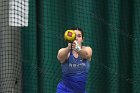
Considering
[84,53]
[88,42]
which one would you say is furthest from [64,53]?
[88,42]

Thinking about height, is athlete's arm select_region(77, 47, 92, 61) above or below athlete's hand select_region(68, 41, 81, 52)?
below

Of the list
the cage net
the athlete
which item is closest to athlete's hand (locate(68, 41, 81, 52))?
the athlete

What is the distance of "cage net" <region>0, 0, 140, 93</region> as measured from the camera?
5.60 m

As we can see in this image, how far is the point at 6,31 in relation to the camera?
17.0 ft

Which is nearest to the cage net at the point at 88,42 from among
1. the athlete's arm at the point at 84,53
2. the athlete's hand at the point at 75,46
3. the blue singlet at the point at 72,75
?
the blue singlet at the point at 72,75

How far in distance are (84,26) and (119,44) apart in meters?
0.50

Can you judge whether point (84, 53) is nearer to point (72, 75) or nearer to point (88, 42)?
point (72, 75)

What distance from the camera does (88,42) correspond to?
5.72 metres

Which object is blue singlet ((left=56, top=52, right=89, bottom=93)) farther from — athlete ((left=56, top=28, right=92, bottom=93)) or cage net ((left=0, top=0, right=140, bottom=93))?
cage net ((left=0, top=0, right=140, bottom=93))

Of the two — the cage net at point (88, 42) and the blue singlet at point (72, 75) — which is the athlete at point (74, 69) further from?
the cage net at point (88, 42)

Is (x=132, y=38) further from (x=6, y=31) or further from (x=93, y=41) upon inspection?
(x=6, y=31)

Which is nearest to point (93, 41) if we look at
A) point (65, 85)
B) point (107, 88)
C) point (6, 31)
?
point (107, 88)

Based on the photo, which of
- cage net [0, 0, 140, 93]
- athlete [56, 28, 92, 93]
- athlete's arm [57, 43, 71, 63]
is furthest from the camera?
cage net [0, 0, 140, 93]

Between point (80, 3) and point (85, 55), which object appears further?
point (80, 3)
